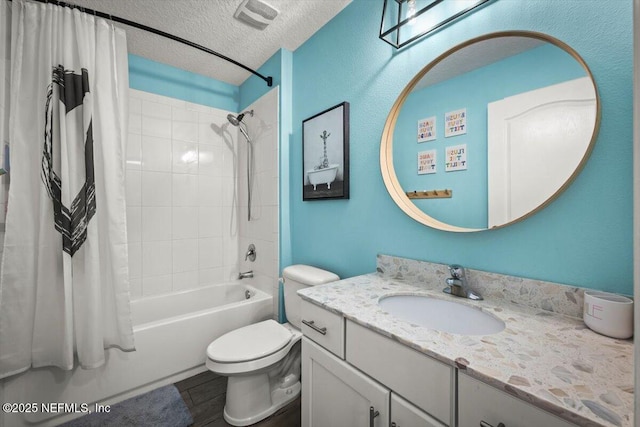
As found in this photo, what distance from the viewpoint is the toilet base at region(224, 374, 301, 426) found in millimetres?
1311

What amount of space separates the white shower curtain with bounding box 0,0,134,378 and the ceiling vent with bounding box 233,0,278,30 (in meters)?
0.84

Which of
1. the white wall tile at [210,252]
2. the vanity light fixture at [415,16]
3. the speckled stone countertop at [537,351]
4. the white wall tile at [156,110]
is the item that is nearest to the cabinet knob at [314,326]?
the speckled stone countertop at [537,351]

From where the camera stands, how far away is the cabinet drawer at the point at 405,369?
1.96 ft

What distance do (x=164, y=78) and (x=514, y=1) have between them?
2.44 meters

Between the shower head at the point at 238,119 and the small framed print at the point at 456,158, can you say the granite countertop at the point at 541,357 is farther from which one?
the shower head at the point at 238,119

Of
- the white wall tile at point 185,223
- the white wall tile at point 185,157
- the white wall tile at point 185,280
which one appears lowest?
the white wall tile at point 185,280

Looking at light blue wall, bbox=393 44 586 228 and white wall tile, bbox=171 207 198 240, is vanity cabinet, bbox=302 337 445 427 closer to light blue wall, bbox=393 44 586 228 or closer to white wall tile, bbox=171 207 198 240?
light blue wall, bbox=393 44 586 228

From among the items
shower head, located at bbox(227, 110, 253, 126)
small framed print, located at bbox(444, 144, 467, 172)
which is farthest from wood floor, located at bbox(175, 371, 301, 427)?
shower head, located at bbox(227, 110, 253, 126)

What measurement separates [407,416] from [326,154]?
1.35 m

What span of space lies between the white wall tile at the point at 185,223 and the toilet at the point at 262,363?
117cm

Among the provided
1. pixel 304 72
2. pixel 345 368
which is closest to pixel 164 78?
pixel 304 72

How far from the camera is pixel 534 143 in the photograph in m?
0.85

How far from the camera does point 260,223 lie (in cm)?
216

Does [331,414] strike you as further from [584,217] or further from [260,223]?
[260,223]
